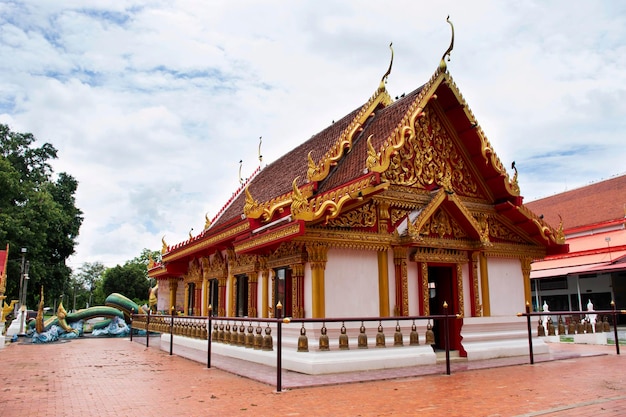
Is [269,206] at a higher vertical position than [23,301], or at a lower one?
higher

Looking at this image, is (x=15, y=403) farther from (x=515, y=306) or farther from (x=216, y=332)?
(x=515, y=306)

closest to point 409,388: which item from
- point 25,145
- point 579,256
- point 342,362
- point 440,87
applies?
point 342,362

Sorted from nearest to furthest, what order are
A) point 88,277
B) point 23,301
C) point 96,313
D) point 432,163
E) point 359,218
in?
point 359,218 → point 432,163 → point 96,313 → point 23,301 → point 88,277

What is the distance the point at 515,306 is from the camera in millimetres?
11688

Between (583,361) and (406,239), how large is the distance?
13.2 feet

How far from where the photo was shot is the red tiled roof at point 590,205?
78.4 ft

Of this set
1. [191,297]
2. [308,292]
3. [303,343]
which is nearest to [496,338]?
[308,292]

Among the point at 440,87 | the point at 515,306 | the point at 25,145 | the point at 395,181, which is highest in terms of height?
the point at 25,145

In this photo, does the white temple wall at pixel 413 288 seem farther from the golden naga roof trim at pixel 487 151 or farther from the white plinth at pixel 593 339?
the white plinth at pixel 593 339

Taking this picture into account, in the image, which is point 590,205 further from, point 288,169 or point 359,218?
point 359,218

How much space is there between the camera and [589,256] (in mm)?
21609

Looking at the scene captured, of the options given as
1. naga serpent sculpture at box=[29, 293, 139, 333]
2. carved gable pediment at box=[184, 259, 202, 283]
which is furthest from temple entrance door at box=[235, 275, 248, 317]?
naga serpent sculpture at box=[29, 293, 139, 333]

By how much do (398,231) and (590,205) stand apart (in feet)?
62.7

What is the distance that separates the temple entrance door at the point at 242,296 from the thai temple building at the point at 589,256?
13.3 m
